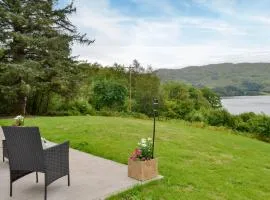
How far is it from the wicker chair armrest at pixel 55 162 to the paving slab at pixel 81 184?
0.26 metres

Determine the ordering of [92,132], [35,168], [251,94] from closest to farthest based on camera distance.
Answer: [35,168] → [92,132] → [251,94]

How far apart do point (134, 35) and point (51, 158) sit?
13162mm

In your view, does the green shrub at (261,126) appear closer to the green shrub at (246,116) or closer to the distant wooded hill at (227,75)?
the green shrub at (246,116)

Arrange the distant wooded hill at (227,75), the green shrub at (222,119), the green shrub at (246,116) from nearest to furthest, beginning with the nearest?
the green shrub at (222,119), the green shrub at (246,116), the distant wooded hill at (227,75)

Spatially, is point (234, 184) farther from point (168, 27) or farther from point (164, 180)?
point (168, 27)

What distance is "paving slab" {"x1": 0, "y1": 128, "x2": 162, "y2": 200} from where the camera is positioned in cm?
321

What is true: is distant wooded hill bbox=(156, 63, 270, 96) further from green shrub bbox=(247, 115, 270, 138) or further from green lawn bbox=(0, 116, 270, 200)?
green lawn bbox=(0, 116, 270, 200)

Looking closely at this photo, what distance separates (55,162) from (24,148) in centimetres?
38

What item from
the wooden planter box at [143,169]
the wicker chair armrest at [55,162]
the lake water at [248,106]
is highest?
the wicker chair armrest at [55,162]

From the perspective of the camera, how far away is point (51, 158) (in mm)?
3045

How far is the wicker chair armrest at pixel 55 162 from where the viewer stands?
2975 mm

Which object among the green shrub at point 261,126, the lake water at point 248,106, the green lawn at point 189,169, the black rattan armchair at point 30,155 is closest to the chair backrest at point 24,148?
the black rattan armchair at point 30,155

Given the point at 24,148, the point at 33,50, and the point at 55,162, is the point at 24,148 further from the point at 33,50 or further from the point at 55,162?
the point at 33,50

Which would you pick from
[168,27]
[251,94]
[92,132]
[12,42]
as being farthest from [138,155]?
[251,94]
